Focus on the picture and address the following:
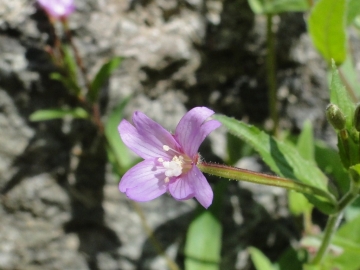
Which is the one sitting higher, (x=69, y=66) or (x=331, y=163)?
(x=69, y=66)

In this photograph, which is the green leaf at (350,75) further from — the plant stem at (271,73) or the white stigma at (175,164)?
the white stigma at (175,164)

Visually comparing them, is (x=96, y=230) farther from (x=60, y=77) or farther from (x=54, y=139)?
(x=60, y=77)

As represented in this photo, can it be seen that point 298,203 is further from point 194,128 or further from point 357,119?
point 194,128

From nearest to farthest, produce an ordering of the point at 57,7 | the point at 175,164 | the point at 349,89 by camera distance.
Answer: the point at 175,164 < the point at 57,7 < the point at 349,89

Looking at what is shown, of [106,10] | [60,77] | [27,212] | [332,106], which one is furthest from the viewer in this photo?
[27,212]

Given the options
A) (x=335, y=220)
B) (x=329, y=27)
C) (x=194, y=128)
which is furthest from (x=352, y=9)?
(x=194, y=128)

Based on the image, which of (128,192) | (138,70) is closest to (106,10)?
(138,70)

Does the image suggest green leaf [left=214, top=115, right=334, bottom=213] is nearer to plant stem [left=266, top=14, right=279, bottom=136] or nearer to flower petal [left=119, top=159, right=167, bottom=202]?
flower petal [left=119, top=159, right=167, bottom=202]
